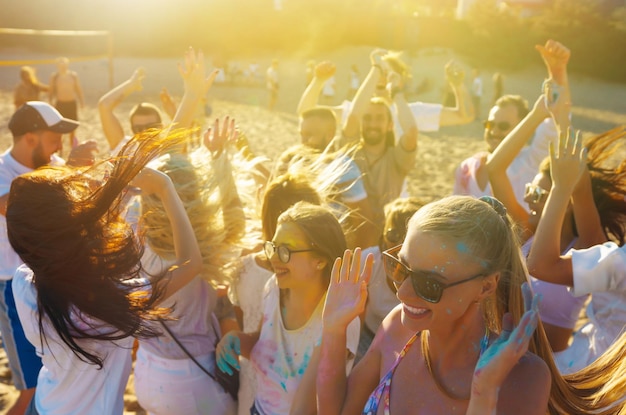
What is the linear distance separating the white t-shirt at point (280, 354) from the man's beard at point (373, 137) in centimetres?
202

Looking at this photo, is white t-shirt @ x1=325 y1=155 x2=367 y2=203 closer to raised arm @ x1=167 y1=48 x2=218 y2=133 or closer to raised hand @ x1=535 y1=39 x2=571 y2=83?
raised arm @ x1=167 y1=48 x2=218 y2=133

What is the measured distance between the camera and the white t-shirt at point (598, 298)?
89.0 inches

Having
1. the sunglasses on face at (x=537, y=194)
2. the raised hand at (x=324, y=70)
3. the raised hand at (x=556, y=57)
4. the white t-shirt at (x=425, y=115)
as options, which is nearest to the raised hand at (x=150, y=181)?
the sunglasses on face at (x=537, y=194)

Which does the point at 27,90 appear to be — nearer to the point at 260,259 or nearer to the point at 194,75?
the point at 194,75

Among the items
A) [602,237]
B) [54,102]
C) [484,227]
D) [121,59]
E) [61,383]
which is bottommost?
[121,59]

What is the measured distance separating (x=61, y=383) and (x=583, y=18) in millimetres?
32834

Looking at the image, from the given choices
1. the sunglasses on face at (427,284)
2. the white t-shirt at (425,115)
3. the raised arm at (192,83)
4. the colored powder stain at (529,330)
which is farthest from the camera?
the white t-shirt at (425,115)

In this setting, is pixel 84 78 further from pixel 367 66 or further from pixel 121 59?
pixel 367 66

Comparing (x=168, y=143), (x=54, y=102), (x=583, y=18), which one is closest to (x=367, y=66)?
(x=583, y=18)

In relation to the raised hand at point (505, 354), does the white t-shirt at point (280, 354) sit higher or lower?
lower

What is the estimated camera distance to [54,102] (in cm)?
1150

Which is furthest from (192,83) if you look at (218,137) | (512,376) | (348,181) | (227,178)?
(512,376)

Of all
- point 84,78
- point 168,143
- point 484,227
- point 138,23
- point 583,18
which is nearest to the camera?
point 484,227

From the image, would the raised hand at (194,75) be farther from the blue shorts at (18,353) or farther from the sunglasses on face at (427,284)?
the sunglasses on face at (427,284)
